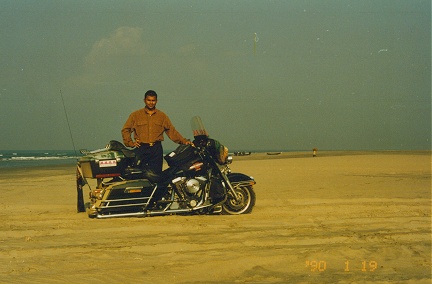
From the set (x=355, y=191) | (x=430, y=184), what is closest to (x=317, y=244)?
(x=355, y=191)

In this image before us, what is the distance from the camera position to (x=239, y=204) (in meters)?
7.13

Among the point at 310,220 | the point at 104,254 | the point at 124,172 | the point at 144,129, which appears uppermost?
the point at 144,129

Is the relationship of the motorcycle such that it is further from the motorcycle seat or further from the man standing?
the man standing

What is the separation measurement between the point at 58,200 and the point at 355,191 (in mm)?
6076

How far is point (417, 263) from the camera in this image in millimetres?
4379

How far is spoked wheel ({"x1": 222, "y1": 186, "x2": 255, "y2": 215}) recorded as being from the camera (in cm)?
710

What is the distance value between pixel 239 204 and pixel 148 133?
5.82 feet

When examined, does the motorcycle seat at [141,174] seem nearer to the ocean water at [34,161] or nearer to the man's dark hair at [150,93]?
the man's dark hair at [150,93]

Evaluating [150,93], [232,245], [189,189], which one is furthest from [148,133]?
[232,245]

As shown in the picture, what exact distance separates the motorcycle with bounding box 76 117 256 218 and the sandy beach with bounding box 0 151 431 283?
210mm

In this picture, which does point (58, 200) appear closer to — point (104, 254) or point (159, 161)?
point (159, 161)

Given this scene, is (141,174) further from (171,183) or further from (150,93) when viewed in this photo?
(150,93)

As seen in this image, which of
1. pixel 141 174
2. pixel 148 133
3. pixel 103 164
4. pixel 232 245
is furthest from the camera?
pixel 148 133
